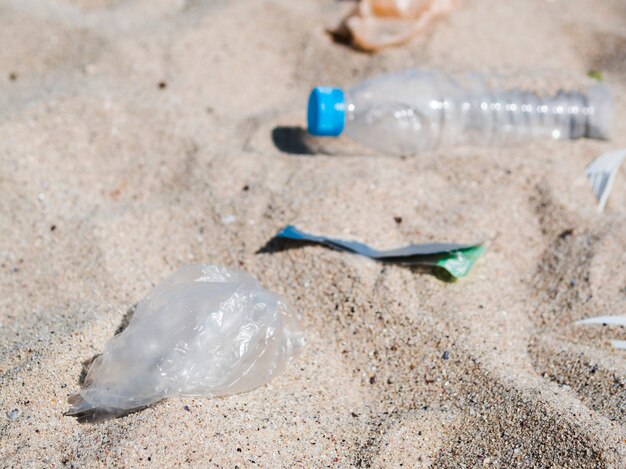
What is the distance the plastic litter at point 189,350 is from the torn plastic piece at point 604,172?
1.14 m

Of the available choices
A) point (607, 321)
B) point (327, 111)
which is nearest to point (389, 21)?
point (327, 111)

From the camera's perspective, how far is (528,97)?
2494 millimetres

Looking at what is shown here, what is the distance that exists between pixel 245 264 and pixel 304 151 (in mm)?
587

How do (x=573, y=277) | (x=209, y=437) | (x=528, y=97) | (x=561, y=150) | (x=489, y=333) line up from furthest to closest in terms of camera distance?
(x=528, y=97) → (x=561, y=150) → (x=573, y=277) → (x=489, y=333) → (x=209, y=437)

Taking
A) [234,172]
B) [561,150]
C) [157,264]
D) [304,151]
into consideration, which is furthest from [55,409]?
[561,150]

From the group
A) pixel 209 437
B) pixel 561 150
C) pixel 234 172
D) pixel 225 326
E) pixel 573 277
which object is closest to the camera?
pixel 209 437

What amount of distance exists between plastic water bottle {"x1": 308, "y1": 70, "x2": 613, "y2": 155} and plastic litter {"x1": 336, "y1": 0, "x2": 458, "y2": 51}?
0.30 meters

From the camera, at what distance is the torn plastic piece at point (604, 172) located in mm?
2127

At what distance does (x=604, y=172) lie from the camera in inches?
86.7

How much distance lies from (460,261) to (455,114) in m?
0.79

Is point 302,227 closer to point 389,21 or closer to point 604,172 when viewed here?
point 604,172

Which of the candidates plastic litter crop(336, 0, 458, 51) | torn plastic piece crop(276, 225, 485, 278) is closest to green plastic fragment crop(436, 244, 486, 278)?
torn plastic piece crop(276, 225, 485, 278)

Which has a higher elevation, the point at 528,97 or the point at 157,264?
the point at 528,97

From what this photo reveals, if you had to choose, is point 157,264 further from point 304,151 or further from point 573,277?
point 573,277
